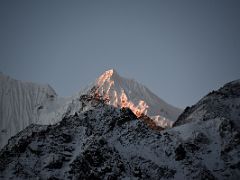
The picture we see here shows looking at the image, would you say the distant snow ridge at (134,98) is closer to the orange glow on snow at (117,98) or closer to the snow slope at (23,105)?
the orange glow on snow at (117,98)

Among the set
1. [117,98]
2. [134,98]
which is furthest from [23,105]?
[134,98]

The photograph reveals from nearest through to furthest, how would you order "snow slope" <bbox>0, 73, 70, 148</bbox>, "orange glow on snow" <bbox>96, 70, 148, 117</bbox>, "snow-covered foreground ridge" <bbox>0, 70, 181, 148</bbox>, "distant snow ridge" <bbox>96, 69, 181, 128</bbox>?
"snow slope" <bbox>0, 73, 70, 148</bbox> < "snow-covered foreground ridge" <bbox>0, 70, 181, 148</bbox> < "distant snow ridge" <bbox>96, 69, 181, 128</bbox> < "orange glow on snow" <bbox>96, 70, 148, 117</bbox>

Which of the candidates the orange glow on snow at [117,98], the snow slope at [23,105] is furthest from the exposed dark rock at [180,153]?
the orange glow on snow at [117,98]

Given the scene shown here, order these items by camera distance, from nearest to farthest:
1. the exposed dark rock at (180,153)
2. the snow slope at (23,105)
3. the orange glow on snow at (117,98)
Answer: the exposed dark rock at (180,153)
the snow slope at (23,105)
the orange glow on snow at (117,98)

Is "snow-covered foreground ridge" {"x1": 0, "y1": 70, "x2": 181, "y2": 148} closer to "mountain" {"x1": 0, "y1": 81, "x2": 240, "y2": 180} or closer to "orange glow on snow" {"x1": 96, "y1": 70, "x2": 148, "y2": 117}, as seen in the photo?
"orange glow on snow" {"x1": 96, "y1": 70, "x2": 148, "y2": 117}

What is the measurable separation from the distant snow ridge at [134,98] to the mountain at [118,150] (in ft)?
130

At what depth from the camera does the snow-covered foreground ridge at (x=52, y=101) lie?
7038 cm

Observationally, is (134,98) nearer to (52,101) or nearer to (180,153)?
(52,101)

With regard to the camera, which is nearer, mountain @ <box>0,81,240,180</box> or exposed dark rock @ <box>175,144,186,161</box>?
mountain @ <box>0,81,240,180</box>

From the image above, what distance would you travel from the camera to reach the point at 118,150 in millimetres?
26625

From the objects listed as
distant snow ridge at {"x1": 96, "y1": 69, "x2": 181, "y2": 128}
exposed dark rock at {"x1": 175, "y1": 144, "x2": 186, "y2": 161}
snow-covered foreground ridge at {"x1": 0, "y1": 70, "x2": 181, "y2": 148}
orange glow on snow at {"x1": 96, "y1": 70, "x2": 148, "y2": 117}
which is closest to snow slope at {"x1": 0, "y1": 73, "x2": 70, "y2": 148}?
snow-covered foreground ridge at {"x1": 0, "y1": 70, "x2": 181, "y2": 148}

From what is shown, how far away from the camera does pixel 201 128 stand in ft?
96.6

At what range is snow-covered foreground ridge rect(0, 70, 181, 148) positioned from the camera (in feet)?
231

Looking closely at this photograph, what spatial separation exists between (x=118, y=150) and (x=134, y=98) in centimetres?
5001
